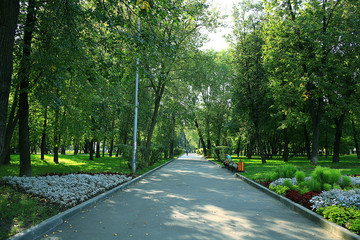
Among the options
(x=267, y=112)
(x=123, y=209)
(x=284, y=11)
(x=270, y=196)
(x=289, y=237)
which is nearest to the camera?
(x=289, y=237)

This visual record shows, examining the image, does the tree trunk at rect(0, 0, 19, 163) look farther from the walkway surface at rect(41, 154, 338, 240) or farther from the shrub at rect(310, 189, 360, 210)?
the shrub at rect(310, 189, 360, 210)

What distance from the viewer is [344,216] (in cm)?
495

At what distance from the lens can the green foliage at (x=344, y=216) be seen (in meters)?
4.50

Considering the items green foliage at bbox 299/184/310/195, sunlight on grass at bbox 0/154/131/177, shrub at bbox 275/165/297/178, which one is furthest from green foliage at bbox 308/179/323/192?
sunlight on grass at bbox 0/154/131/177

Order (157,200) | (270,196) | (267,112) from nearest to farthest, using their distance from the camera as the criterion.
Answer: (157,200) → (270,196) → (267,112)

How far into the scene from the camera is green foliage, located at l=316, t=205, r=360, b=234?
14.8 feet

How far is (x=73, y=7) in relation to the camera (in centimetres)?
819

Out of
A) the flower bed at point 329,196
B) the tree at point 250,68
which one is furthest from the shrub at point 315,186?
the tree at point 250,68

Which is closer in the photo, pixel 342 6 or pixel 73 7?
pixel 73 7

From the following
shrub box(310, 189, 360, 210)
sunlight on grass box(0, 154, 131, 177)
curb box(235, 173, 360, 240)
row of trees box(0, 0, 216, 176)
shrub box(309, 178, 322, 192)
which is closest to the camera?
curb box(235, 173, 360, 240)

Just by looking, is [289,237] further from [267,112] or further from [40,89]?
[267,112]

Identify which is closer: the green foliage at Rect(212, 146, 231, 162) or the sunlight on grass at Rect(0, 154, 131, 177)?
the sunlight on grass at Rect(0, 154, 131, 177)

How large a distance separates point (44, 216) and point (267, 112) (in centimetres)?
2682

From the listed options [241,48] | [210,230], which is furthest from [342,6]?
[210,230]
